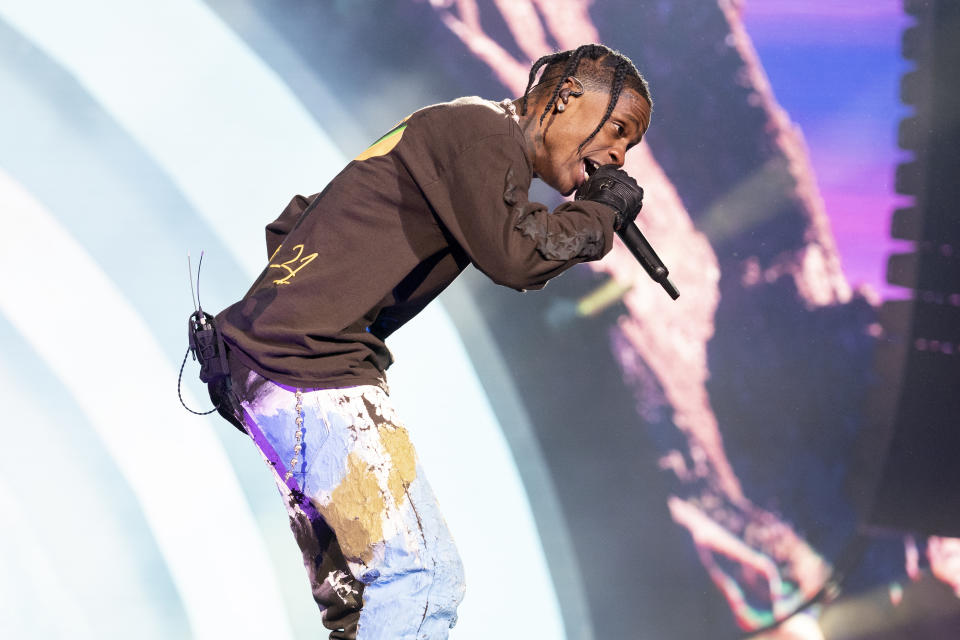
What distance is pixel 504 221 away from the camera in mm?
1266

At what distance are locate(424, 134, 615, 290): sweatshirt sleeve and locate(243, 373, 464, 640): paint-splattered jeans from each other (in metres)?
0.26

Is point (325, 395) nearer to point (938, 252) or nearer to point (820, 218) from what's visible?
point (820, 218)

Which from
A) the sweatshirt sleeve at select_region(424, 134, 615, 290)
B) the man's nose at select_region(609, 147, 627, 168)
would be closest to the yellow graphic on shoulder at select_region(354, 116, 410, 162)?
the sweatshirt sleeve at select_region(424, 134, 615, 290)

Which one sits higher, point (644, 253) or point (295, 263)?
point (295, 263)

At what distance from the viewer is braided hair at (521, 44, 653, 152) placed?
4.94 feet

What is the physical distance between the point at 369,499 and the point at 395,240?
0.38m

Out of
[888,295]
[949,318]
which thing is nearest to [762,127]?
[888,295]

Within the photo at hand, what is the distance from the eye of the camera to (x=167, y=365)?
2.10 metres

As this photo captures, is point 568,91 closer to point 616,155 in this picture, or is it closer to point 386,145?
point 616,155

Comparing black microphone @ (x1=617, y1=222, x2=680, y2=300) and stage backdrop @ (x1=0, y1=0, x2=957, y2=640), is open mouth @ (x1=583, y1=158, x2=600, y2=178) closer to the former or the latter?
black microphone @ (x1=617, y1=222, x2=680, y2=300)

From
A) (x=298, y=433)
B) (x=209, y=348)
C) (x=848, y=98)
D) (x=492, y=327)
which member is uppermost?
(x=209, y=348)

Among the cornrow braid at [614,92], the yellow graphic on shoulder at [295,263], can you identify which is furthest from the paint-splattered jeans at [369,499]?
the cornrow braid at [614,92]

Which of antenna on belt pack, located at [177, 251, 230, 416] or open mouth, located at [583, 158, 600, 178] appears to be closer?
antenna on belt pack, located at [177, 251, 230, 416]

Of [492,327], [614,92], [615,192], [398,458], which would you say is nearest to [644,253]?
[615,192]
